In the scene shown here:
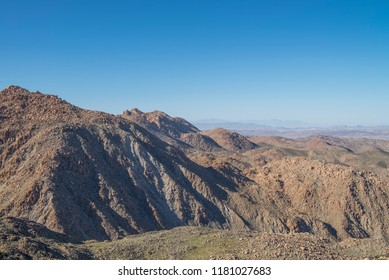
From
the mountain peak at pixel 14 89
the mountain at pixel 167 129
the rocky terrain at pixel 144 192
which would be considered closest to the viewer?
the rocky terrain at pixel 144 192

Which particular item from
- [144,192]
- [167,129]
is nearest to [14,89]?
[144,192]

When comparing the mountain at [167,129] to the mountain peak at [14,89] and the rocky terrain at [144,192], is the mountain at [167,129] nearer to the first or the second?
the rocky terrain at [144,192]

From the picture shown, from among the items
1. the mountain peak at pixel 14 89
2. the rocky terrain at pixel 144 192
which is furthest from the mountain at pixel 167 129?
the mountain peak at pixel 14 89

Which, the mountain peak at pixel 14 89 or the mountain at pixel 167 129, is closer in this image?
the mountain peak at pixel 14 89

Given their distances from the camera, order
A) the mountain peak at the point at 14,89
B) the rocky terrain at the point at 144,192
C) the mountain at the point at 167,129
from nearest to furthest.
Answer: the rocky terrain at the point at 144,192 → the mountain peak at the point at 14,89 → the mountain at the point at 167,129

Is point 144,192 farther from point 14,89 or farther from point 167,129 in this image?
point 167,129

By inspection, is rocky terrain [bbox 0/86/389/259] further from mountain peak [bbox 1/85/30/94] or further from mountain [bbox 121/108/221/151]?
mountain [bbox 121/108/221/151]

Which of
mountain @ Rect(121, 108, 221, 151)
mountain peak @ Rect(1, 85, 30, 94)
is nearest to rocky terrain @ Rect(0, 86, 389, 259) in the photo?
mountain peak @ Rect(1, 85, 30, 94)

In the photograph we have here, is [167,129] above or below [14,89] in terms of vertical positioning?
below

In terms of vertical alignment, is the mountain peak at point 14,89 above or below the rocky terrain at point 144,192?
above
